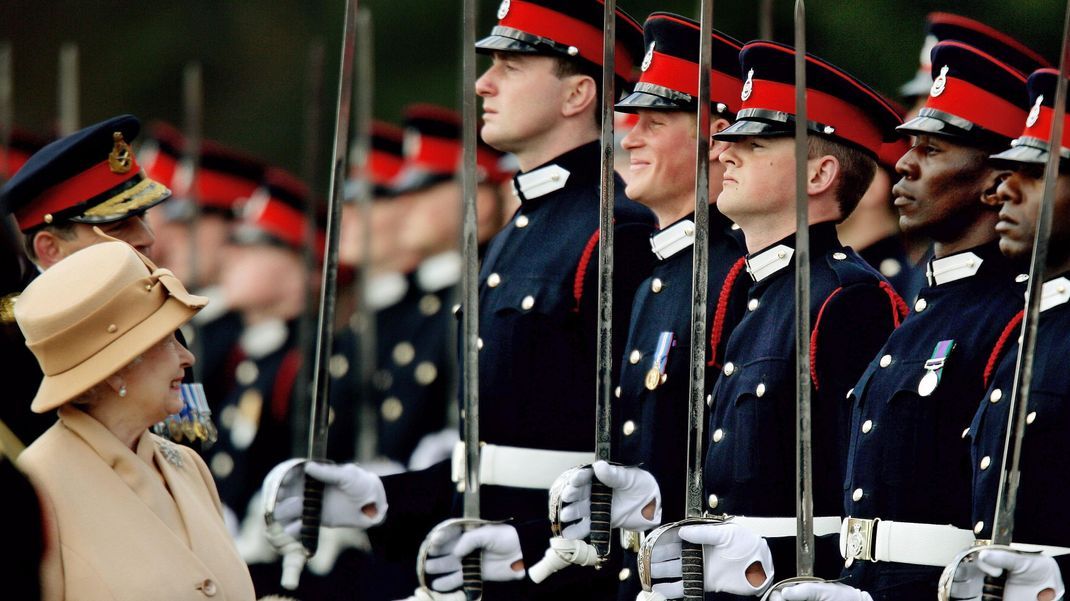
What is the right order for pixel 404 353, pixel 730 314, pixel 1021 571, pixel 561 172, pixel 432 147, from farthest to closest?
pixel 432 147
pixel 404 353
pixel 561 172
pixel 730 314
pixel 1021 571

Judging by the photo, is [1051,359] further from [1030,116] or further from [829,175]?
[829,175]

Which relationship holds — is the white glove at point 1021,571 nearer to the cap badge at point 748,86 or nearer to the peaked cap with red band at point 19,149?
the cap badge at point 748,86

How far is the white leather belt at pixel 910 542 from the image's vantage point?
5457 millimetres

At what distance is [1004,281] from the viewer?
217 inches

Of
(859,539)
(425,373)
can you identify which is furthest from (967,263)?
(425,373)

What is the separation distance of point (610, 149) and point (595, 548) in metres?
1.05

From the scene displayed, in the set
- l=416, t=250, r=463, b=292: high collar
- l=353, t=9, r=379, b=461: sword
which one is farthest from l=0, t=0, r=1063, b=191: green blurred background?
l=353, t=9, r=379, b=461: sword

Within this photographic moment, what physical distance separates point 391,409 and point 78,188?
437cm

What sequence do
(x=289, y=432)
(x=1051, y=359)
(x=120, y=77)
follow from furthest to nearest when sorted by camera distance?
1. (x=120, y=77)
2. (x=289, y=432)
3. (x=1051, y=359)

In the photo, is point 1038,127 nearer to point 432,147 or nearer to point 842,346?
point 842,346

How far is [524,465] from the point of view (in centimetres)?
643

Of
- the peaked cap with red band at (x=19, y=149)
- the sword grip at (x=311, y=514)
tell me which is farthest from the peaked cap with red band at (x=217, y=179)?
the sword grip at (x=311, y=514)

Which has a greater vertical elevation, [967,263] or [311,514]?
[967,263]

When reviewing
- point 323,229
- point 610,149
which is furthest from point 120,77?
point 610,149
